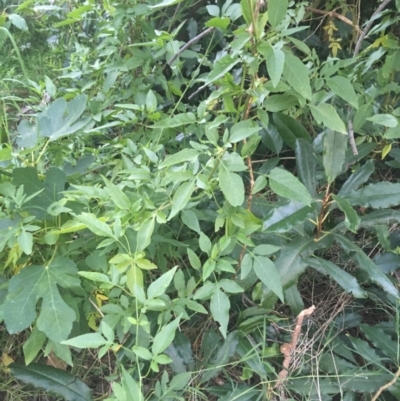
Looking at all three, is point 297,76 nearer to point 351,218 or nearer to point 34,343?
point 351,218

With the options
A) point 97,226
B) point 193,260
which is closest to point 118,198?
point 97,226

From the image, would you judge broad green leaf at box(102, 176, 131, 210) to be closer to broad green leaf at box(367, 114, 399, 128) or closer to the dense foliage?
the dense foliage

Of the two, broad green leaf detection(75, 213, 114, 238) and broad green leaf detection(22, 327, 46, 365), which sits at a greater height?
broad green leaf detection(75, 213, 114, 238)

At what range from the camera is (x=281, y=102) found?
735 millimetres

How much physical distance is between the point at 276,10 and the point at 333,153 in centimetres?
35

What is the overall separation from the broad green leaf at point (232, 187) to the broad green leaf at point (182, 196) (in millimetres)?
51

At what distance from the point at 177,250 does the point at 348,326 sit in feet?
1.35

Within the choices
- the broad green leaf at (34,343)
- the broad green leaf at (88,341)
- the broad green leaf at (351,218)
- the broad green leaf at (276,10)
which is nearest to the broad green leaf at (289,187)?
the broad green leaf at (351,218)

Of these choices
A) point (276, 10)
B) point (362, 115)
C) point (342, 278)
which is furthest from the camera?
point (362, 115)

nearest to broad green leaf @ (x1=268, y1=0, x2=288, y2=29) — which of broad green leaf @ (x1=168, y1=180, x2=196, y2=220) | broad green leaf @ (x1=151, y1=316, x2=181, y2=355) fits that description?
broad green leaf @ (x1=168, y1=180, x2=196, y2=220)

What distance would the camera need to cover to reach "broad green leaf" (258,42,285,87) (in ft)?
1.91

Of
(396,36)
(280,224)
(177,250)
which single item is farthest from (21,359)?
(396,36)

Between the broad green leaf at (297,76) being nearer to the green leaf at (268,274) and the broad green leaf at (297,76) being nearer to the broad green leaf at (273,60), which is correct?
the broad green leaf at (273,60)

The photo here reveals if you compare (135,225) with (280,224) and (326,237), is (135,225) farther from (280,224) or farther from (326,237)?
(326,237)
